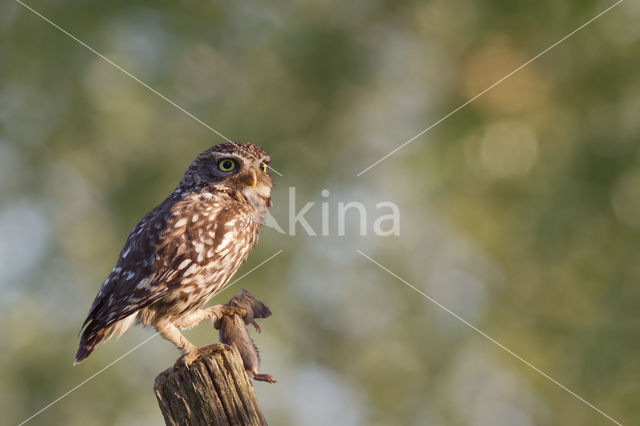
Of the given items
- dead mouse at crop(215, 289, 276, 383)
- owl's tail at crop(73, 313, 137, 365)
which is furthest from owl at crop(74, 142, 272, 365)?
dead mouse at crop(215, 289, 276, 383)

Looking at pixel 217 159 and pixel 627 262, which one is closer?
pixel 217 159

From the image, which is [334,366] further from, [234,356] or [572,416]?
[234,356]

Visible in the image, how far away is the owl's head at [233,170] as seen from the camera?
16.5 feet

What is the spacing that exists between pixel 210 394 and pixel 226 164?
220 cm

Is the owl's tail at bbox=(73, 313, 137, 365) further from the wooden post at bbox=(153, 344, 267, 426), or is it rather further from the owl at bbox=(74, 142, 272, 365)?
the wooden post at bbox=(153, 344, 267, 426)

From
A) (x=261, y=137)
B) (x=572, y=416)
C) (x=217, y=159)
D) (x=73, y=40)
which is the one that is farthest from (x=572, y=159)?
(x=73, y=40)

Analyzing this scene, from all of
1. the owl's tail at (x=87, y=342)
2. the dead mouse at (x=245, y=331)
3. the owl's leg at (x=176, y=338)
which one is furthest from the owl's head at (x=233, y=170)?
the owl's tail at (x=87, y=342)

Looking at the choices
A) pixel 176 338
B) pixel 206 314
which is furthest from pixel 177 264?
pixel 176 338

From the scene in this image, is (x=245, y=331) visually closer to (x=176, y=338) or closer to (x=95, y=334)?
(x=176, y=338)

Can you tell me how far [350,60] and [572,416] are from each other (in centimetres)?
652

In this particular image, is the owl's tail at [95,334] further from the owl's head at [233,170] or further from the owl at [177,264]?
the owl's head at [233,170]

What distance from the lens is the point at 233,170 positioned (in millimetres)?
5039

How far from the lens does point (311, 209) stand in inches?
394

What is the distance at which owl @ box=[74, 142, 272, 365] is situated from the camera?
13.7ft
